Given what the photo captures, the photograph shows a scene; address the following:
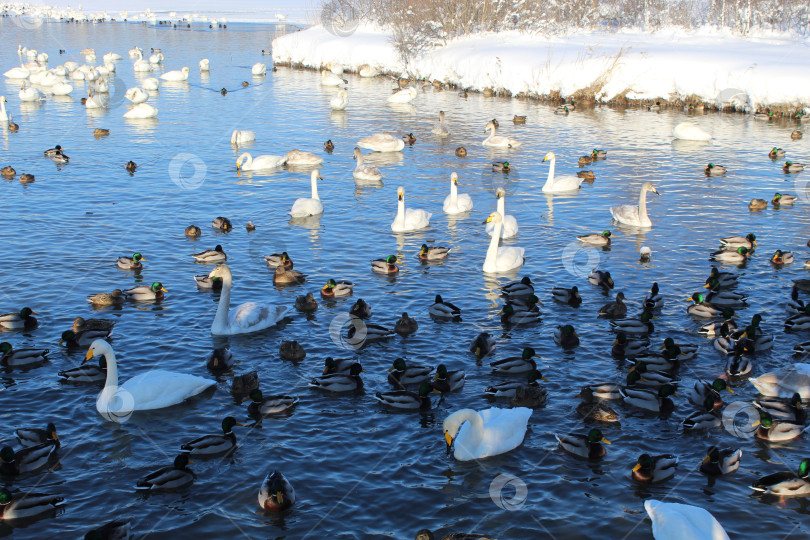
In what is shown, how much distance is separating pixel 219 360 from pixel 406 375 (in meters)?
4.00

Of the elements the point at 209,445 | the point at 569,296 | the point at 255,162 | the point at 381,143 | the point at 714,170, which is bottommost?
the point at 209,445

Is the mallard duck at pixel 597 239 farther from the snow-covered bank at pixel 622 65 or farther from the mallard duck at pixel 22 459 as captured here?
the snow-covered bank at pixel 622 65

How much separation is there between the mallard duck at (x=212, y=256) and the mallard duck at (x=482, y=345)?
356 inches

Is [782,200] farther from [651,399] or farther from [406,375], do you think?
[406,375]

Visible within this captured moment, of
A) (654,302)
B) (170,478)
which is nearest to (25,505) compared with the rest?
(170,478)

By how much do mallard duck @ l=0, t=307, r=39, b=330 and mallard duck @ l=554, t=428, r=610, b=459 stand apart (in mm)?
12585

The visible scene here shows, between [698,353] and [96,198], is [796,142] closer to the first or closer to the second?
[698,353]

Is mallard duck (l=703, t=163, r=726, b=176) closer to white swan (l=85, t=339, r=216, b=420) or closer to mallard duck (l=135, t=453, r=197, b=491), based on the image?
white swan (l=85, t=339, r=216, b=420)

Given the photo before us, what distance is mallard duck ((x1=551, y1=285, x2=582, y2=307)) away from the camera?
19.8m

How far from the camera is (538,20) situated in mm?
69062

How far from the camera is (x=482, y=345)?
1700 centimetres

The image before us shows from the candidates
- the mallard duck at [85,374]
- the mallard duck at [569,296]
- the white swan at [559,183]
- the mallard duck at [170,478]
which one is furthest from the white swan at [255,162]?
the mallard duck at [170,478]

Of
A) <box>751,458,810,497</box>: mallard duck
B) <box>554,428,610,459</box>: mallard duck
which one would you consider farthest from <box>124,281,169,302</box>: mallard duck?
<box>751,458,810,497</box>: mallard duck

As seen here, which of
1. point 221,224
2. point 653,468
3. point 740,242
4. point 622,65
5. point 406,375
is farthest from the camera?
point 622,65
